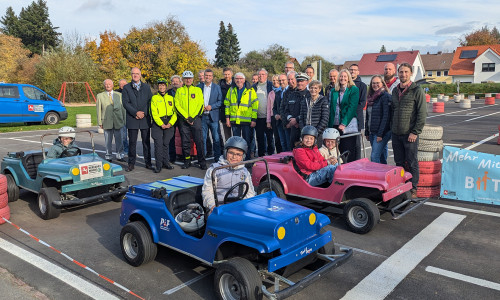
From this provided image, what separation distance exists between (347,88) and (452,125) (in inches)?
549

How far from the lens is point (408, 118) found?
270 inches

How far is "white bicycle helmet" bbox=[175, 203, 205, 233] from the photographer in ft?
14.3

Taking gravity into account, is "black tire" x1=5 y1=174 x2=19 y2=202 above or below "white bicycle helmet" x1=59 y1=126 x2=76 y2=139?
below

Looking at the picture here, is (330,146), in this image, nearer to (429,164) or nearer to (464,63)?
(429,164)

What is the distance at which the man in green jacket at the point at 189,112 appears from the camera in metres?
9.41

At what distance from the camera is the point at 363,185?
18.2 feet

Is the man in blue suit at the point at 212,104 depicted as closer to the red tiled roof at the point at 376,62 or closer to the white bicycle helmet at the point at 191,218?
the white bicycle helmet at the point at 191,218

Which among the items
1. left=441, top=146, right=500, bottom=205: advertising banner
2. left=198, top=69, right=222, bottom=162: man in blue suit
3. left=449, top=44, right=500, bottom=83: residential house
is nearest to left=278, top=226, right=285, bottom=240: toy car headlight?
left=441, top=146, right=500, bottom=205: advertising banner

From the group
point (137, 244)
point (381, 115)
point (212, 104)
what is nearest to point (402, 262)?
point (137, 244)

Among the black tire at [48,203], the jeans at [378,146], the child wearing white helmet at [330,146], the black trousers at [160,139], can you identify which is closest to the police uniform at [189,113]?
the black trousers at [160,139]

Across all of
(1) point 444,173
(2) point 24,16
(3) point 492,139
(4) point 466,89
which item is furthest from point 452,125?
(2) point 24,16

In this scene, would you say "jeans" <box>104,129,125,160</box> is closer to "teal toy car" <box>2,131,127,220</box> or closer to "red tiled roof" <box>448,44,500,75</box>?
"teal toy car" <box>2,131,127,220</box>

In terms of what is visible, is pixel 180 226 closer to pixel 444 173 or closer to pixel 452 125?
pixel 444 173

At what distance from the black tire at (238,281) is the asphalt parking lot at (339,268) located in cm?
33
